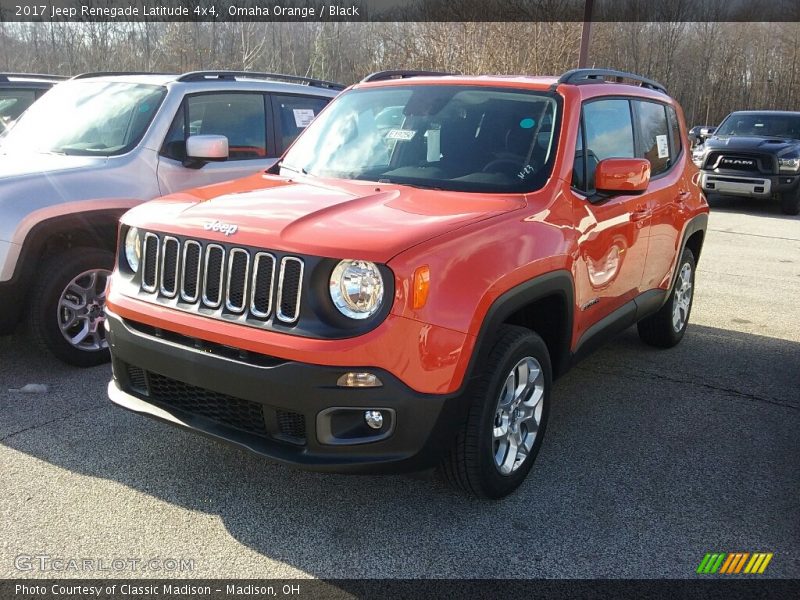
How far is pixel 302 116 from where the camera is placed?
625cm

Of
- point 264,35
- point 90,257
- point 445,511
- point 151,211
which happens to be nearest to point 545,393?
point 445,511

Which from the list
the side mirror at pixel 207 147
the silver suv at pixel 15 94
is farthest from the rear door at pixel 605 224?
the silver suv at pixel 15 94

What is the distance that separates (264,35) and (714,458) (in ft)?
82.6

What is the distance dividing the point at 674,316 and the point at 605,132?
1.90 metres

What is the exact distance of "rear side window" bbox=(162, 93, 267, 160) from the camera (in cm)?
523

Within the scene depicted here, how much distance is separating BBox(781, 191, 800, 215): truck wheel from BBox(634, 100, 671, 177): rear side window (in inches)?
410

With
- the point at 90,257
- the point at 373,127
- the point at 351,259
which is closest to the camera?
the point at 351,259

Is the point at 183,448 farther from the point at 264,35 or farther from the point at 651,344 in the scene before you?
the point at 264,35

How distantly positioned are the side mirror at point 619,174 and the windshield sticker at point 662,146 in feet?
4.42

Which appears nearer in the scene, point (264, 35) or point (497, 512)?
point (497, 512)

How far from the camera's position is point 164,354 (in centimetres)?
293

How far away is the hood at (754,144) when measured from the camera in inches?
547

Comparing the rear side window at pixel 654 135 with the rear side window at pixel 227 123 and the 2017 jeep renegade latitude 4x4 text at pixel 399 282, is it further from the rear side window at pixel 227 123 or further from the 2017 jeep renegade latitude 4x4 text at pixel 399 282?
the rear side window at pixel 227 123

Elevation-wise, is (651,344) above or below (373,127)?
below
